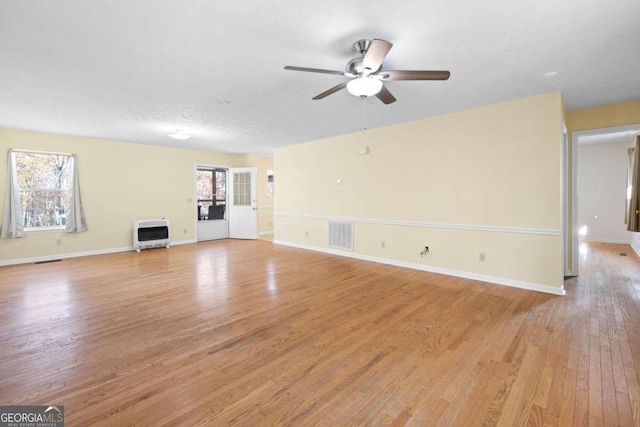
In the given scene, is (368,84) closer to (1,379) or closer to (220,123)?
(220,123)

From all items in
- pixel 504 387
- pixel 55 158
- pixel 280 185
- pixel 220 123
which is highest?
pixel 220 123

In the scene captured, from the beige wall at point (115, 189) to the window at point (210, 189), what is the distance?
0.53 metres

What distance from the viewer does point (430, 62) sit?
2.75 metres

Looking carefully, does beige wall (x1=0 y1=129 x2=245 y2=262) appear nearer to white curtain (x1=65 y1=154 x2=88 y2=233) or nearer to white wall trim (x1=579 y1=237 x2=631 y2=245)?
white curtain (x1=65 y1=154 x2=88 y2=233)

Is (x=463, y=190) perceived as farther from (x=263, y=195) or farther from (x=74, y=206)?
(x=74, y=206)

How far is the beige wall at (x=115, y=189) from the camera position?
18.1 feet

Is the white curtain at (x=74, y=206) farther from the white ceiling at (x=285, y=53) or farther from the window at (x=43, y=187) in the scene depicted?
the white ceiling at (x=285, y=53)

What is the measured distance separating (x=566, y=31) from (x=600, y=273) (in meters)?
4.15

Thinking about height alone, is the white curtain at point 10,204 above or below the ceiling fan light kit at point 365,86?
Answer: below

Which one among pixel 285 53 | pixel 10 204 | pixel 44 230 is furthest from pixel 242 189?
pixel 285 53

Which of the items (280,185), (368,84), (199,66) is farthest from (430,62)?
(280,185)

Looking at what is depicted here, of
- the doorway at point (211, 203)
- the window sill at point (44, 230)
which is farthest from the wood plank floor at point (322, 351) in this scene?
the doorway at point (211, 203)

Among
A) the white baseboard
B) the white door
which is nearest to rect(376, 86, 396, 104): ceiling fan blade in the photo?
the white baseboard

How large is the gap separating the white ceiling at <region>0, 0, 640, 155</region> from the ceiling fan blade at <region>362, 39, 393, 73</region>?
0.22 metres
